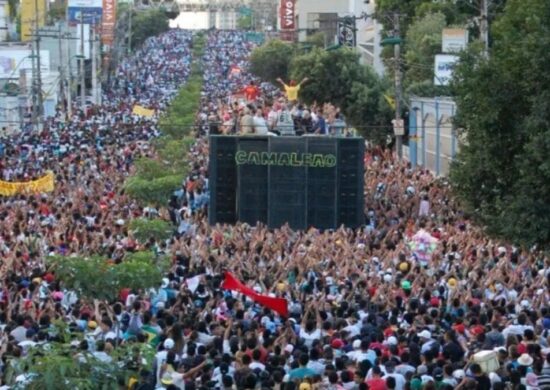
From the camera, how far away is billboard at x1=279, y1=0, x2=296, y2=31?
111625mm

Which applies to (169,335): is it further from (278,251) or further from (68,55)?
(68,55)

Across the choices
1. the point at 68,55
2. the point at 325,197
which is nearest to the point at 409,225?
the point at 325,197

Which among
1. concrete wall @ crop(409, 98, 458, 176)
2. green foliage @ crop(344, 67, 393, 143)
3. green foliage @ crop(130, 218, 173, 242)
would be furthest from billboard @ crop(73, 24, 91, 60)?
green foliage @ crop(130, 218, 173, 242)

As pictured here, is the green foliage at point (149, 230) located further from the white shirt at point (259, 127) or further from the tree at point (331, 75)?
the tree at point (331, 75)

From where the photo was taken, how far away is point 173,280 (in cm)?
2041

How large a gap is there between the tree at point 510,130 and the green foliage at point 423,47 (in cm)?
3151

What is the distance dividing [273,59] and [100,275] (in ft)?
247

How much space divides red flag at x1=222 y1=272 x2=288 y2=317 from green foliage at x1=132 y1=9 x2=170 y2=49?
13333cm

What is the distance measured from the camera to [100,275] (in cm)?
1850

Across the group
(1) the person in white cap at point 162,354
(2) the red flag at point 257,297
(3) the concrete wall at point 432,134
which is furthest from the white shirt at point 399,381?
(3) the concrete wall at point 432,134

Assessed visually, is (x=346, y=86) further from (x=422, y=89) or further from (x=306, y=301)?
(x=306, y=301)

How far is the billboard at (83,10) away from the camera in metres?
85.6

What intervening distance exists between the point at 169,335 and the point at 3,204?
16256 millimetres

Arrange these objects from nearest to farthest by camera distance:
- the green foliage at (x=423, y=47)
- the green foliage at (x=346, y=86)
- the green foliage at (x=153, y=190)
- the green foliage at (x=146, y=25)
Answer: the green foliage at (x=153, y=190) < the green foliage at (x=346, y=86) < the green foliage at (x=423, y=47) < the green foliage at (x=146, y=25)
